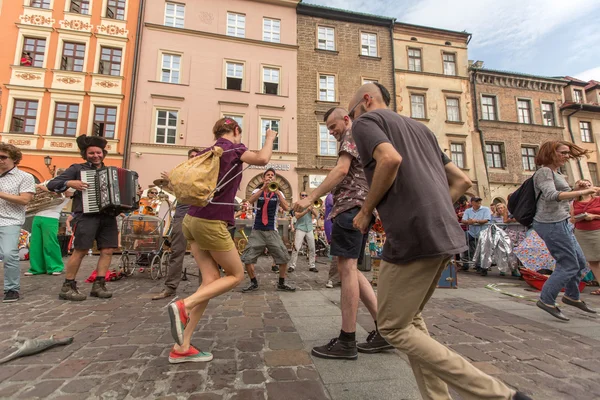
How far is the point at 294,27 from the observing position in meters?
19.9

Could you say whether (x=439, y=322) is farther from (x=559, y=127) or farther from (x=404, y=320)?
(x=559, y=127)

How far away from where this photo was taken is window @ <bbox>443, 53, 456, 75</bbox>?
22.0 metres

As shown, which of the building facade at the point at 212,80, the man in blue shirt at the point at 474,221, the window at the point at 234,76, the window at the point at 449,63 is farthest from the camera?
the window at the point at 449,63

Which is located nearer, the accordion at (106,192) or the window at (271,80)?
the accordion at (106,192)

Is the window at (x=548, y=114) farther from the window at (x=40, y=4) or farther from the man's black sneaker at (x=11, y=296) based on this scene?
the window at (x=40, y=4)

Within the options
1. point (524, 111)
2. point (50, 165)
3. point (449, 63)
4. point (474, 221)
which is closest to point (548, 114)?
point (524, 111)

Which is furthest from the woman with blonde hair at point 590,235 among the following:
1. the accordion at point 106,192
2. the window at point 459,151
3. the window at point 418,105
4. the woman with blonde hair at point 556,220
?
the window at point 459,151

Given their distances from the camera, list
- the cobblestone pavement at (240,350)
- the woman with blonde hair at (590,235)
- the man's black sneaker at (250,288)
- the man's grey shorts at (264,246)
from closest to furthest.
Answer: the cobblestone pavement at (240,350), the woman with blonde hair at (590,235), the man's black sneaker at (250,288), the man's grey shorts at (264,246)

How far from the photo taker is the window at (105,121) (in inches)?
657

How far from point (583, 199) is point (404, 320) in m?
4.63

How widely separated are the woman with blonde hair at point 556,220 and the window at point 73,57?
70.1 ft

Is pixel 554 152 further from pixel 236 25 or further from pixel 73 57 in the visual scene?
pixel 73 57

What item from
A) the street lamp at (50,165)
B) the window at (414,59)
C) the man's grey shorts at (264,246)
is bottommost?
the man's grey shorts at (264,246)

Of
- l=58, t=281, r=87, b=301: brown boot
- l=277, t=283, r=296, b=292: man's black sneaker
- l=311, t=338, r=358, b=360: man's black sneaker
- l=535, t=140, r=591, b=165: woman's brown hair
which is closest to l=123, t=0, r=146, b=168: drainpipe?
l=58, t=281, r=87, b=301: brown boot
